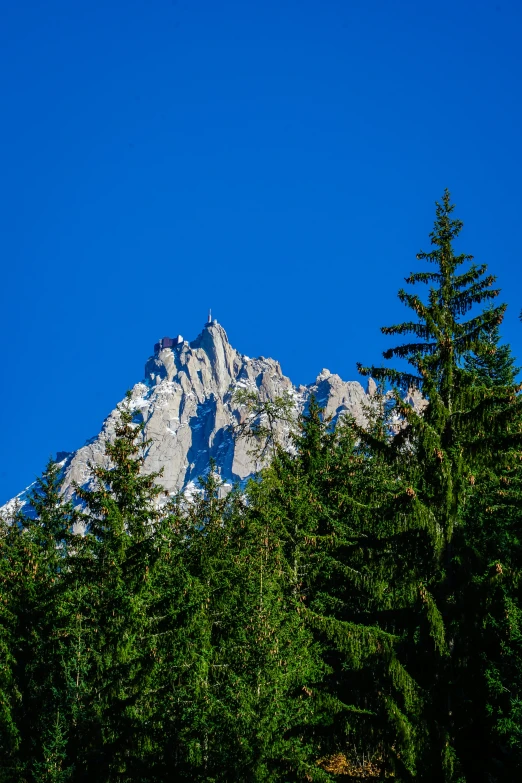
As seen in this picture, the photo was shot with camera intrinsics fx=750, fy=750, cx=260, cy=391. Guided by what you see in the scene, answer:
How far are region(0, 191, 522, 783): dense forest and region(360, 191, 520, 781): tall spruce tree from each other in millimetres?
41

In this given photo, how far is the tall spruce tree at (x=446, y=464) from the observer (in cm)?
1360

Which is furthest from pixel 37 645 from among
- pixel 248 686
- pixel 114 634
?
pixel 248 686

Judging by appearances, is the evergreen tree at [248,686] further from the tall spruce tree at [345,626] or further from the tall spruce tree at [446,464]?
the tall spruce tree at [446,464]

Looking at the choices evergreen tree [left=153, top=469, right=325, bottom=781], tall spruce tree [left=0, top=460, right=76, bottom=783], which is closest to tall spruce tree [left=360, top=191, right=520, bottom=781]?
evergreen tree [left=153, top=469, right=325, bottom=781]

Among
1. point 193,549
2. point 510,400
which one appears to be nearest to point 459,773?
point 510,400

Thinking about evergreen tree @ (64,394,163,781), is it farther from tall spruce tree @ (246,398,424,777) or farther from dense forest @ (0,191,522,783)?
tall spruce tree @ (246,398,424,777)

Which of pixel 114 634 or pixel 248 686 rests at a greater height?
pixel 114 634

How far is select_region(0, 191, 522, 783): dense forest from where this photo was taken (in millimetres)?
13789

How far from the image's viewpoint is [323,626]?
14.8 metres

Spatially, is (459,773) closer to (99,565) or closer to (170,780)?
(170,780)

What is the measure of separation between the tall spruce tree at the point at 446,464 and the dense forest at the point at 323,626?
0.13ft

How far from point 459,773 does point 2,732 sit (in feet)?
39.6

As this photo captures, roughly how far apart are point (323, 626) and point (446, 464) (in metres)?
4.07

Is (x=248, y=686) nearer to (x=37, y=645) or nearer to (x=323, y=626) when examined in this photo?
(x=323, y=626)
